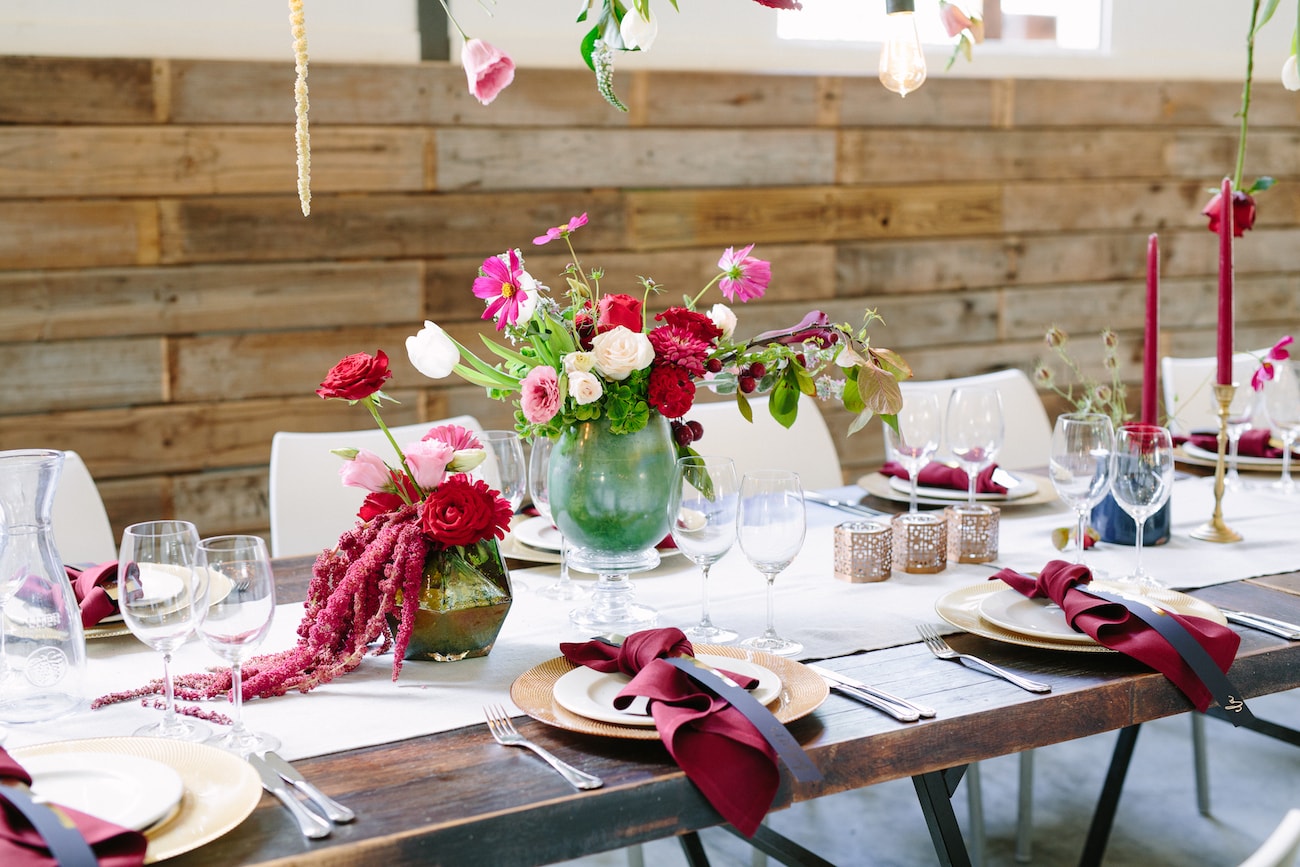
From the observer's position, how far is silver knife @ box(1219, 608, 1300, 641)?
4.60 feet

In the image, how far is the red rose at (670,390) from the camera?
1.44 meters

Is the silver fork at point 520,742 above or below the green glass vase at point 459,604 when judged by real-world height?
below

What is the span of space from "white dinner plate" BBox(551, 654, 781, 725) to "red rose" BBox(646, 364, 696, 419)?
30 cm

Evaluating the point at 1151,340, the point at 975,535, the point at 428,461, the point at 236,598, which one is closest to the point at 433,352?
the point at 428,461

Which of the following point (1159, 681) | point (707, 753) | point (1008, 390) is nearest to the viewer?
point (707, 753)

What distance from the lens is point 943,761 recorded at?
118 centimetres

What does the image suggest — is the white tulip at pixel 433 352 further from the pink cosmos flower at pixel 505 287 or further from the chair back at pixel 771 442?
the chair back at pixel 771 442

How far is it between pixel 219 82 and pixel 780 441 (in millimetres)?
1496

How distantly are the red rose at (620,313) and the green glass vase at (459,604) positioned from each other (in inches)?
10.7

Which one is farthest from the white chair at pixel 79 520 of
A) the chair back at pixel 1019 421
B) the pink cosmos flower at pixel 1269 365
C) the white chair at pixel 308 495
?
the pink cosmos flower at pixel 1269 365

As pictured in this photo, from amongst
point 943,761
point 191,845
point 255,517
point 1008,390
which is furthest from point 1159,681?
point 255,517

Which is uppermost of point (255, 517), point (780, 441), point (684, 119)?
point (684, 119)

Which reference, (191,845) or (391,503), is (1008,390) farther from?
(191,845)

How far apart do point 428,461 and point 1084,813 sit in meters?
1.82
